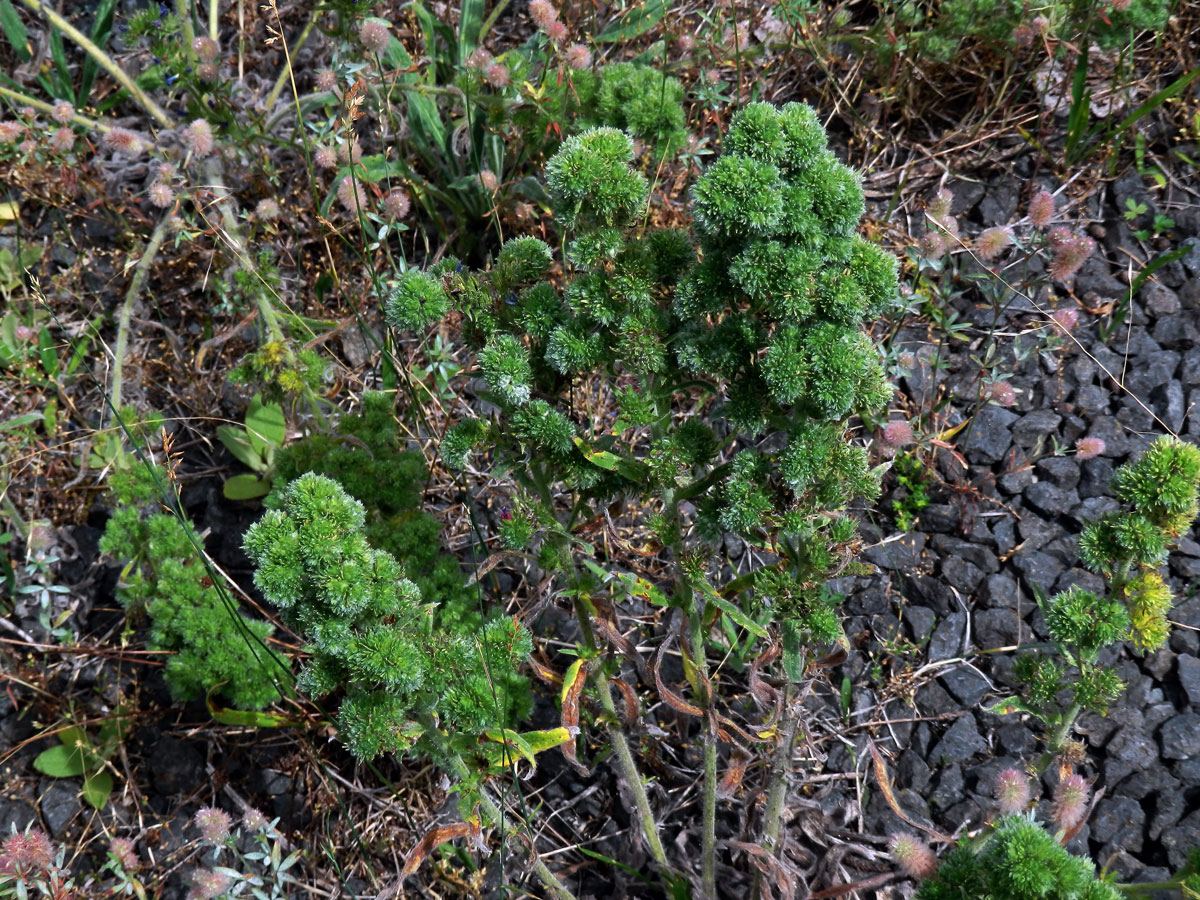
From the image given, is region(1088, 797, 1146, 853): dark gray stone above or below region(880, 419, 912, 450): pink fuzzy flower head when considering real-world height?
below

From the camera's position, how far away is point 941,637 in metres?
3.08

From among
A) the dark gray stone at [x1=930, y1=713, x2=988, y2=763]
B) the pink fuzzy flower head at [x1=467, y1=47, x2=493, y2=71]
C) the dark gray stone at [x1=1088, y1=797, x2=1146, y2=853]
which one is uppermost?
the pink fuzzy flower head at [x1=467, y1=47, x2=493, y2=71]

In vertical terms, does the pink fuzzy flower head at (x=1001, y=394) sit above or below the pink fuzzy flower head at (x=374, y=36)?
below

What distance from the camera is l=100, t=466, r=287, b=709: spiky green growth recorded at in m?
2.83

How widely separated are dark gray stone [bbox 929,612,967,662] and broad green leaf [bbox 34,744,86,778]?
105 inches

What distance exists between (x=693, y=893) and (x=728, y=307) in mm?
1521

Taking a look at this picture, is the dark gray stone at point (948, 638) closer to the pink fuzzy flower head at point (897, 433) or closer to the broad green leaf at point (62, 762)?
the pink fuzzy flower head at point (897, 433)

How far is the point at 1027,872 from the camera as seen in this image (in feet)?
5.78

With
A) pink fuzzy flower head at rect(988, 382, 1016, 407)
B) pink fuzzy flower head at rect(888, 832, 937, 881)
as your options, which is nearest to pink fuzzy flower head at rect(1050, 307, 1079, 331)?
pink fuzzy flower head at rect(988, 382, 1016, 407)

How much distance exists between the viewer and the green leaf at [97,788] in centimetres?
322

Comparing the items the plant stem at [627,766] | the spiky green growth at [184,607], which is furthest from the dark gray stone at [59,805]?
the plant stem at [627,766]

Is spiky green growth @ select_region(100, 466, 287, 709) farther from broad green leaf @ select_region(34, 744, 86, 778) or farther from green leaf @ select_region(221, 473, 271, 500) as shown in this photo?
broad green leaf @ select_region(34, 744, 86, 778)

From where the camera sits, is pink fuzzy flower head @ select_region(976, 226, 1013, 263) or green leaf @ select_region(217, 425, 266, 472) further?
green leaf @ select_region(217, 425, 266, 472)

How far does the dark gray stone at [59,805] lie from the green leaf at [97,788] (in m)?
0.05
